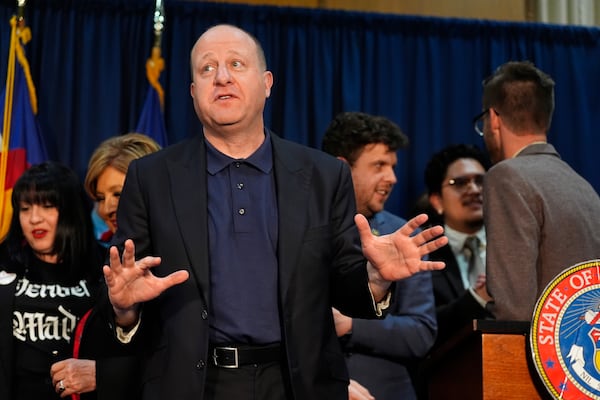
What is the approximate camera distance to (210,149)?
105 inches

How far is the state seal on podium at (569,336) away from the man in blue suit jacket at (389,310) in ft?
2.92

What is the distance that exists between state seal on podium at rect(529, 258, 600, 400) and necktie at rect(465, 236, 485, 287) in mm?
1749

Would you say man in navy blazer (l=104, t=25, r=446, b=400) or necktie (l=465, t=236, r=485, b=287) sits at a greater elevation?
man in navy blazer (l=104, t=25, r=446, b=400)

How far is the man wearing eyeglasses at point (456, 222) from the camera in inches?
160

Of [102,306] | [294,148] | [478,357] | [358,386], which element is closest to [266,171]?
[294,148]

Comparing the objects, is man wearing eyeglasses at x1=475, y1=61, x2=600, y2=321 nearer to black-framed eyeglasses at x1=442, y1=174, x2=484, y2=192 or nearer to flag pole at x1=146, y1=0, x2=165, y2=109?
black-framed eyeglasses at x1=442, y1=174, x2=484, y2=192

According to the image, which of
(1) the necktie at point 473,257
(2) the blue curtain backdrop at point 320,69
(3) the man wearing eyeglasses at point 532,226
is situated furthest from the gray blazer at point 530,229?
(2) the blue curtain backdrop at point 320,69

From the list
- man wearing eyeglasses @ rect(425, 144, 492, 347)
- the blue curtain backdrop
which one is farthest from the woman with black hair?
man wearing eyeglasses @ rect(425, 144, 492, 347)

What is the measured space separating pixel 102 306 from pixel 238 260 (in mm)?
422

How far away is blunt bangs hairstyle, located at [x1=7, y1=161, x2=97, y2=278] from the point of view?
11.6 feet

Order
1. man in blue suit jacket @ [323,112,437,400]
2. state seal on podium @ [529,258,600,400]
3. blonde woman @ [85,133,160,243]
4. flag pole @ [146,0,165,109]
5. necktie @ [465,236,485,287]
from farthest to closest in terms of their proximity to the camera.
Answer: flag pole @ [146,0,165,109], necktie @ [465,236,485,287], blonde woman @ [85,133,160,243], man in blue suit jacket @ [323,112,437,400], state seal on podium @ [529,258,600,400]

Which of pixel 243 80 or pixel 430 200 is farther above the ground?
pixel 243 80

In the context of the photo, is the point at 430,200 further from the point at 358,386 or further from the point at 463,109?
the point at 358,386

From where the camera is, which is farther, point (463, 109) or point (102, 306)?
point (463, 109)
